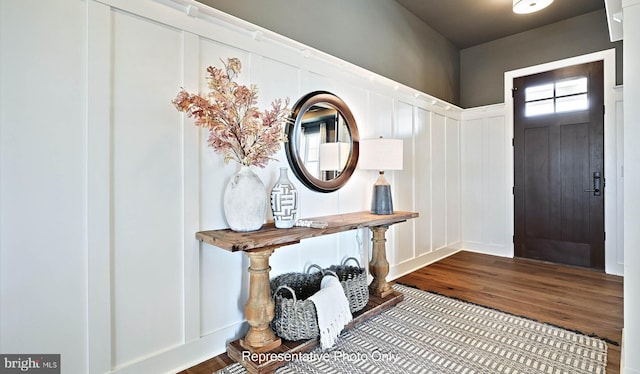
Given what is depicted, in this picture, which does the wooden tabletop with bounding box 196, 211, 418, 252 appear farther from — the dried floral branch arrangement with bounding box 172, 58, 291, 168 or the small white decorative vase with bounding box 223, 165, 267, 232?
the dried floral branch arrangement with bounding box 172, 58, 291, 168

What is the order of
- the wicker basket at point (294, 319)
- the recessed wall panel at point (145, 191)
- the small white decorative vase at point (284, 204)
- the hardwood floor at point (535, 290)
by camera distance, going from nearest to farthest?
the recessed wall panel at point (145, 191) → the wicker basket at point (294, 319) → the small white decorative vase at point (284, 204) → the hardwood floor at point (535, 290)

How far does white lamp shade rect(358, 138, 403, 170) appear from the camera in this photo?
2.56 meters

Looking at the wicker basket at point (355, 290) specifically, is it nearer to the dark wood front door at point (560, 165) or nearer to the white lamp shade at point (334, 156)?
the white lamp shade at point (334, 156)

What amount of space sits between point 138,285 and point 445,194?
3599mm

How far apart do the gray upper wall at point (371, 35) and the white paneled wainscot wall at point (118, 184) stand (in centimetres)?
29

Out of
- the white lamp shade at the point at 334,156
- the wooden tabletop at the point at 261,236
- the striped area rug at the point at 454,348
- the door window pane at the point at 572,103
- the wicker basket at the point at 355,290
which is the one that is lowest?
the striped area rug at the point at 454,348

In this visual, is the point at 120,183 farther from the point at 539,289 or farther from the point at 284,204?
the point at 539,289

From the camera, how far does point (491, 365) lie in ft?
5.43

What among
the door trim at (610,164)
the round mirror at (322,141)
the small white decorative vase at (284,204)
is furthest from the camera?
the door trim at (610,164)

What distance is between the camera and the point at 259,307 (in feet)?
5.45

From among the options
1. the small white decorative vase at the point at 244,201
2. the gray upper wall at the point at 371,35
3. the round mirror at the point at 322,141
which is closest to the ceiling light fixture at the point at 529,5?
the gray upper wall at the point at 371,35

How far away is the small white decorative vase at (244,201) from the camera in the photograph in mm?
1690

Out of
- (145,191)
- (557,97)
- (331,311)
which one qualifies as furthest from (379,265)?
(557,97)

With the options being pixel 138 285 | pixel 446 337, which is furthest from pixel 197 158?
pixel 446 337
